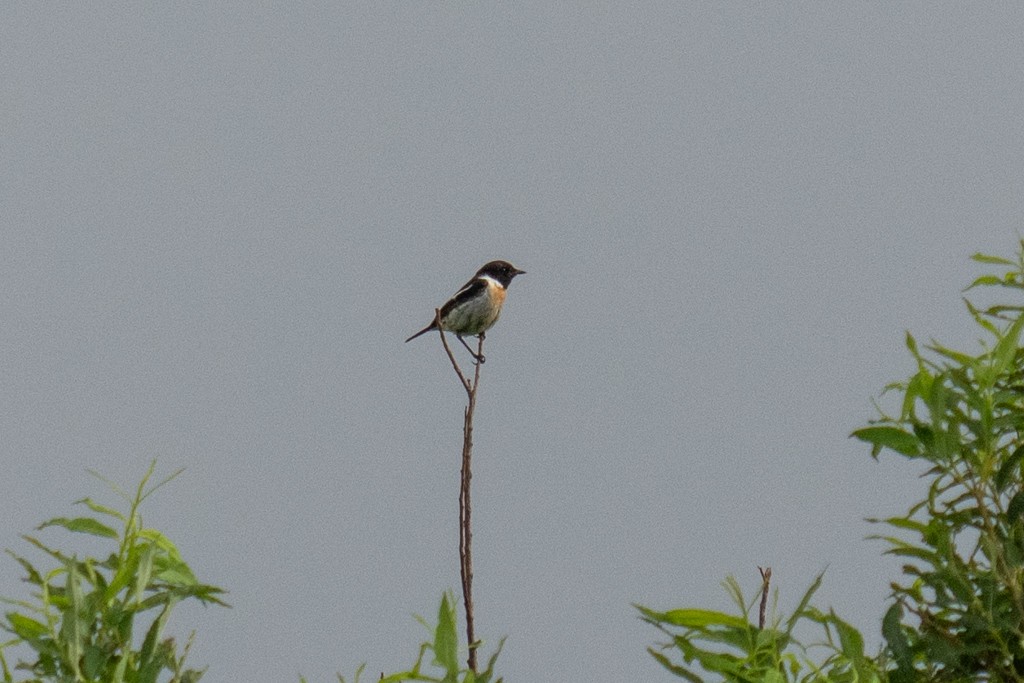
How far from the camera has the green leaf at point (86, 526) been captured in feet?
7.07

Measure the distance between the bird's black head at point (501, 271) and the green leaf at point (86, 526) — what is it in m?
17.2

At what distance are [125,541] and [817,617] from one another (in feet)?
3.34

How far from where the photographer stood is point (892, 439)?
2.29m

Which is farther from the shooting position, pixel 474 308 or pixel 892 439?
pixel 474 308

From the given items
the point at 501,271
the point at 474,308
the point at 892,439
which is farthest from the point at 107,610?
the point at 501,271

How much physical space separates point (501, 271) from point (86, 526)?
57.0ft

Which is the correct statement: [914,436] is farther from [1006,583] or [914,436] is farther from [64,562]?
[64,562]

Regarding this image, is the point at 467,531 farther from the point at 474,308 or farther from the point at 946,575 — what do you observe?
the point at 474,308

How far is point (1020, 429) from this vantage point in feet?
7.61

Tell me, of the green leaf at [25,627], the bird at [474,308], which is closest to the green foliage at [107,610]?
the green leaf at [25,627]

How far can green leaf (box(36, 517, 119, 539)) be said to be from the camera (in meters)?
2.16

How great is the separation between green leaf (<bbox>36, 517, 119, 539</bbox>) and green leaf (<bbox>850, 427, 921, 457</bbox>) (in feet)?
3.76

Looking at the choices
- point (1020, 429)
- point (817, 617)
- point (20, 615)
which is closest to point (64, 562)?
point (20, 615)

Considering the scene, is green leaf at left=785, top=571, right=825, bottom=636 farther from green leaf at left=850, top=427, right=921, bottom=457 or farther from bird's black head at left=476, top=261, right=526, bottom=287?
bird's black head at left=476, top=261, right=526, bottom=287
